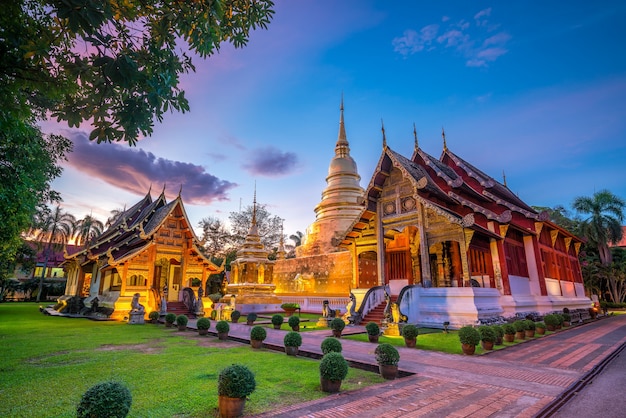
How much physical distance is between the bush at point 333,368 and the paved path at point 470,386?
258 mm

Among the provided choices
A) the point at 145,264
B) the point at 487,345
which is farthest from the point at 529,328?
the point at 145,264

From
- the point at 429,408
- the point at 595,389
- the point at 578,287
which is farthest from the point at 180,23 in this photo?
the point at 578,287

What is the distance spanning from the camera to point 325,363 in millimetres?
4918

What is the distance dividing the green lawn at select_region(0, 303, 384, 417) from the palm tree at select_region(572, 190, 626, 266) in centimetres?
3915

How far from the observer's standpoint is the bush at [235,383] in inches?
153

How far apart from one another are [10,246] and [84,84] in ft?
48.5

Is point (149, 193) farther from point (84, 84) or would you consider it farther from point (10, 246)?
point (84, 84)

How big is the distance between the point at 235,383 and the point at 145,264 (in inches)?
657

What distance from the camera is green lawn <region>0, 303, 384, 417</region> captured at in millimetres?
4309

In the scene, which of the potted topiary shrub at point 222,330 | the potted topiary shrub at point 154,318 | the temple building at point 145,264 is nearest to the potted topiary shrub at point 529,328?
the potted topiary shrub at point 222,330

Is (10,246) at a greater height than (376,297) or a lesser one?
greater

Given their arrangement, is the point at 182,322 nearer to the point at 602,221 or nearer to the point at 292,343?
the point at 292,343

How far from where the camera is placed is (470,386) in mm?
5301

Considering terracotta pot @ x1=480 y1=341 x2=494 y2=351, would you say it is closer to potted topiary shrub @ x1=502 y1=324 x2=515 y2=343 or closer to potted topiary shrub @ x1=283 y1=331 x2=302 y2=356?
potted topiary shrub @ x1=502 y1=324 x2=515 y2=343
